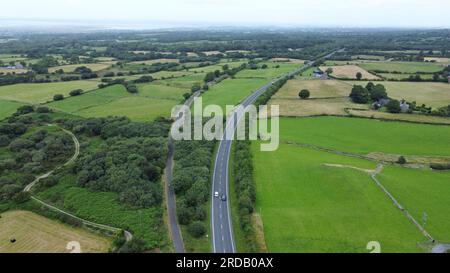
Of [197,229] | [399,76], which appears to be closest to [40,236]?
[197,229]

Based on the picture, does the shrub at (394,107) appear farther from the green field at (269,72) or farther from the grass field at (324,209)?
the green field at (269,72)

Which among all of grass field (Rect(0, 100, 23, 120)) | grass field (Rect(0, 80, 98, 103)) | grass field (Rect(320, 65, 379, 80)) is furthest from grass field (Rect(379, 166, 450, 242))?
grass field (Rect(0, 80, 98, 103))

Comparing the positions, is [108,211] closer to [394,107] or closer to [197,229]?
[197,229]

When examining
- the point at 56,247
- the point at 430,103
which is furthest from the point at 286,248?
the point at 430,103

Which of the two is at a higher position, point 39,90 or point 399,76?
point 399,76

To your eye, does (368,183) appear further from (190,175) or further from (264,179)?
(190,175)
